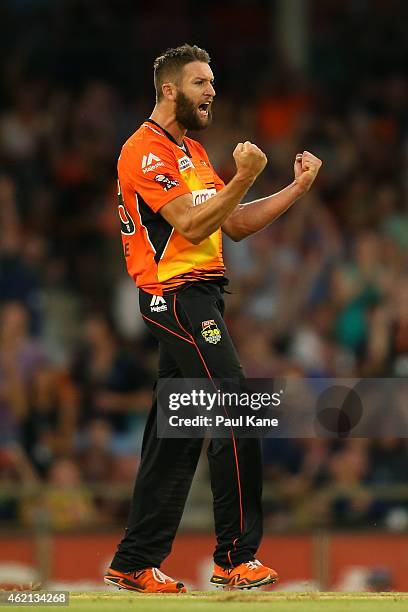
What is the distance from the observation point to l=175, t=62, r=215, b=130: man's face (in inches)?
277

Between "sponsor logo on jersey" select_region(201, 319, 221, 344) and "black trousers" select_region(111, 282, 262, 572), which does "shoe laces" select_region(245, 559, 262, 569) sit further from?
"sponsor logo on jersey" select_region(201, 319, 221, 344)

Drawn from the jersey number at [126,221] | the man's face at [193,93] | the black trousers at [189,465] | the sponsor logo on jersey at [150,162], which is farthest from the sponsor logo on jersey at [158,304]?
the man's face at [193,93]

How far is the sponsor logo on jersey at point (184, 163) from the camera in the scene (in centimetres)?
705

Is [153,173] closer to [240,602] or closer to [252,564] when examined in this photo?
[252,564]

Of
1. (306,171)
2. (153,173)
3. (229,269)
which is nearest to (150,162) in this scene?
(153,173)

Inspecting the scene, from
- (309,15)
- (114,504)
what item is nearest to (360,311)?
(114,504)

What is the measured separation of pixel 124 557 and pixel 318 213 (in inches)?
294

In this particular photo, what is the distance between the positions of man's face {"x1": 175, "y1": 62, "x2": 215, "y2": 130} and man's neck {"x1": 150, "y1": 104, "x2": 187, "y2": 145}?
7 cm

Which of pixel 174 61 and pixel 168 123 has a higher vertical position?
pixel 174 61

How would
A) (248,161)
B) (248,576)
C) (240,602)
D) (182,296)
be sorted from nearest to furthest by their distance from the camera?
(240,602) < (248,161) < (248,576) < (182,296)

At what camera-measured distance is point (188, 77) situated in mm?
7023

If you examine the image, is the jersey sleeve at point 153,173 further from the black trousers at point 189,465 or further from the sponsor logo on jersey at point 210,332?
the sponsor logo on jersey at point 210,332

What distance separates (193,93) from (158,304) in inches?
41.5

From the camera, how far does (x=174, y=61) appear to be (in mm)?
7074
